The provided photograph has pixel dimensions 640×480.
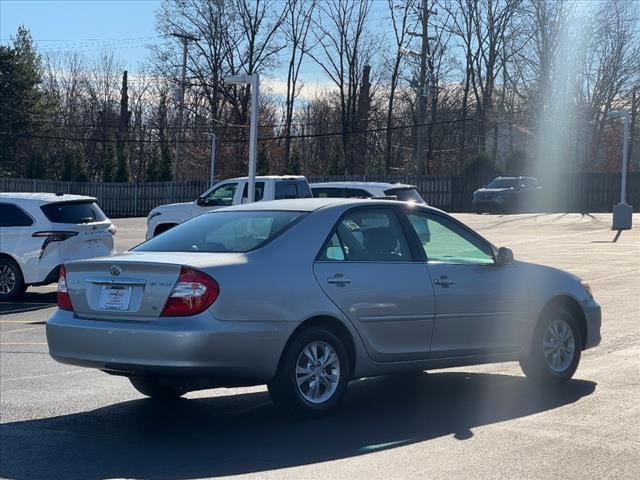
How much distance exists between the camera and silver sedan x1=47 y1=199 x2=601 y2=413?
24.8ft

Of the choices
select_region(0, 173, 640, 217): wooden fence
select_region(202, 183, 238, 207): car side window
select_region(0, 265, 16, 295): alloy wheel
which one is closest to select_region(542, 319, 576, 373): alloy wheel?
select_region(0, 265, 16, 295): alloy wheel

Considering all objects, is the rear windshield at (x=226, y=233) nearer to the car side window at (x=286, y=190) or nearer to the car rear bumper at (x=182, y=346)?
the car rear bumper at (x=182, y=346)

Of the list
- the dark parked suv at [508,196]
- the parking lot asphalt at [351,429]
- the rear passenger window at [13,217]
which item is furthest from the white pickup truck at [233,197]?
the dark parked suv at [508,196]

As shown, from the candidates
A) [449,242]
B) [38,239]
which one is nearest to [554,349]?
[449,242]

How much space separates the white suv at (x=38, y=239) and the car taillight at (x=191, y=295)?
10.6 meters

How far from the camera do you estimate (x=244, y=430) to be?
7762 millimetres

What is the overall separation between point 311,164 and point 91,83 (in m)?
17.2

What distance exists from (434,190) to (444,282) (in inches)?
1949

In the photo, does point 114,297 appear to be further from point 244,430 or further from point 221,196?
point 221,196

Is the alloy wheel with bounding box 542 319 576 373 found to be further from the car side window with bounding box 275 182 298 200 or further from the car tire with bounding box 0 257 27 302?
the car side window with bounding box 275 182 298 200

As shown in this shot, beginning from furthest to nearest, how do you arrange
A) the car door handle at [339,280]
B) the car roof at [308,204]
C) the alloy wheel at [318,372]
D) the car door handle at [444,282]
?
the car door handle at [444,282] < the car roof at [308,204] < the car door handle at [339,280] < the alloy wheel at [318,372]

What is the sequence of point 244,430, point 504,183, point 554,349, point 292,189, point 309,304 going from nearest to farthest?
point 244,430
point 309,304
point 554,349
point 292,189
point 504,183

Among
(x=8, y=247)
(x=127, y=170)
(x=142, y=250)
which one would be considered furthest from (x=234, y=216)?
(x=127, y=170)

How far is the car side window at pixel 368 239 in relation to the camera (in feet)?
27.5
